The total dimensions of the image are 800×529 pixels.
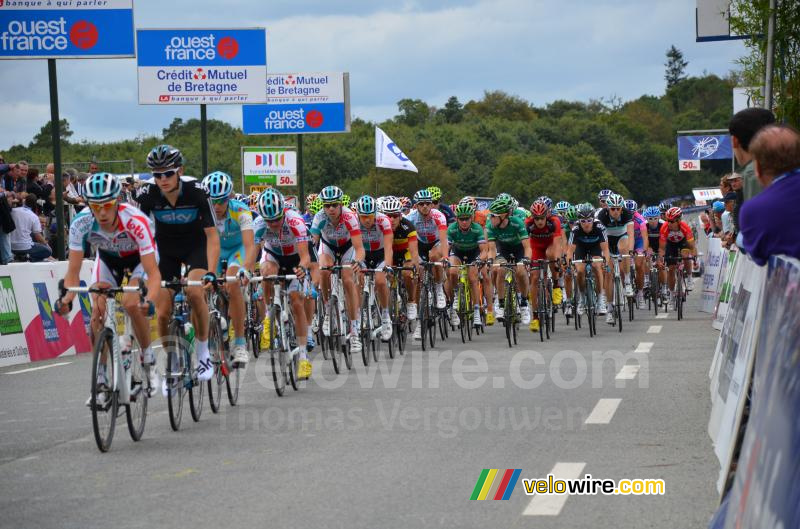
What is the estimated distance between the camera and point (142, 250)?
9.31 m

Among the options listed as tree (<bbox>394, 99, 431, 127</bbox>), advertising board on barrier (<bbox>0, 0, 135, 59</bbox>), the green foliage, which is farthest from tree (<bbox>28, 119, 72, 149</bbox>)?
advertising board on barrier (<bbox>0, 0, 135, 59</bbox>)

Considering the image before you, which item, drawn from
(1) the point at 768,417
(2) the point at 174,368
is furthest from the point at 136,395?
(1) the point at 768,417

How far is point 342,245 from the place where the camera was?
50.6 ft

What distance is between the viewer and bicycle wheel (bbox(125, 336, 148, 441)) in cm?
930

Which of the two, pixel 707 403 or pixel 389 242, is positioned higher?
pixel 389 242

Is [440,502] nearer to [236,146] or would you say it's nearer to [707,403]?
[707,403]

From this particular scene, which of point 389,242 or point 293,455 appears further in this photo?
point 389,242

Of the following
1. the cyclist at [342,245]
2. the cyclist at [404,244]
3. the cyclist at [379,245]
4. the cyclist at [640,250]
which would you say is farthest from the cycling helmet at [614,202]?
the cyclist at [342,245]

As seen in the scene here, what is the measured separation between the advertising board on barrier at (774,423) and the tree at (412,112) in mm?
148806

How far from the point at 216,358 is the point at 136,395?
153 centimetres

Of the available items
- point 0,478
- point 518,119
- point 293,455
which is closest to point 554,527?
point 293,455

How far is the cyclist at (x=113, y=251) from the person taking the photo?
356 inches

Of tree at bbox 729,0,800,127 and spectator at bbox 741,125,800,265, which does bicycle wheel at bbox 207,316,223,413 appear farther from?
tree at bbox 729,0,800,127

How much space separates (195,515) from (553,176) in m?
110
